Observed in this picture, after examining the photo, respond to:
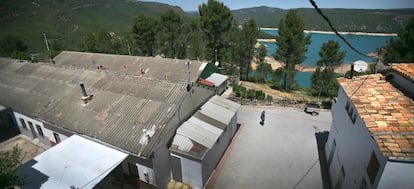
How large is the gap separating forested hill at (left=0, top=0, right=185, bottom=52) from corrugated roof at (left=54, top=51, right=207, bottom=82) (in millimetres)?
44405

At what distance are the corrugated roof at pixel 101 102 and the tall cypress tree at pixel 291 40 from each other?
23.0 metres

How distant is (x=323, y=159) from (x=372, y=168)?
26.2 feet

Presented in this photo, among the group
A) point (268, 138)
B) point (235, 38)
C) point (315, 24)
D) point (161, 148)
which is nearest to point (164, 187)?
point (161, 148)

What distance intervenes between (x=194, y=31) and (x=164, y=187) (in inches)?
1206

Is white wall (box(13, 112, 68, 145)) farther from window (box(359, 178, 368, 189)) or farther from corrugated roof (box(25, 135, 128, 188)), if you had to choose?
window (box(359, 178, 368, 189))

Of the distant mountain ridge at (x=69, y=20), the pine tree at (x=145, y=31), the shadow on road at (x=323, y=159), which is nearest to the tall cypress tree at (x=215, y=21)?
the pine tree at (x=145, y=31)

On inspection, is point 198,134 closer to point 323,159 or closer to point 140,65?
point 323,159

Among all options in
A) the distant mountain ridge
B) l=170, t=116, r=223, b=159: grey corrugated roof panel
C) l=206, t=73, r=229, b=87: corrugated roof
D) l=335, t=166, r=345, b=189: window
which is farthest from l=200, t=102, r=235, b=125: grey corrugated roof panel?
the distant mountain ridge

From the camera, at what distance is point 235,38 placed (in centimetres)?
3731

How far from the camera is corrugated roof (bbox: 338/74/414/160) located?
333 inches

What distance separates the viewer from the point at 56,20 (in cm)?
12656

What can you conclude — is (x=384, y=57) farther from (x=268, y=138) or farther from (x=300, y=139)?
(x=268, y=138)

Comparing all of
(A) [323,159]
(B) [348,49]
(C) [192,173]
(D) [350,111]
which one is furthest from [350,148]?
(B) [348,49]

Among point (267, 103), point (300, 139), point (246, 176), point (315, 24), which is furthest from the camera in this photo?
point (315, 24)
